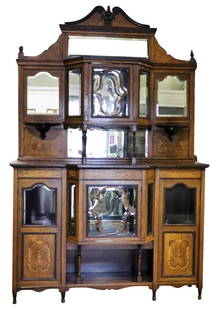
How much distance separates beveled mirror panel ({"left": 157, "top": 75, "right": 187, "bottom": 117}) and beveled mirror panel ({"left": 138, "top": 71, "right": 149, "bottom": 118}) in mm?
167

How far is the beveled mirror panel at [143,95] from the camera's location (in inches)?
188

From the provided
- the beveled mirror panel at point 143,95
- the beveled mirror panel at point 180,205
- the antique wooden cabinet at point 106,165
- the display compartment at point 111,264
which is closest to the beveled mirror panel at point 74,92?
the antique wooden cabinet at point 106,165

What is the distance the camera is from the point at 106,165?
452 centimetres

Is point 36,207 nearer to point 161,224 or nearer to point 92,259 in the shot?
point 92,259

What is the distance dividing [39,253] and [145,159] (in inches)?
53.6

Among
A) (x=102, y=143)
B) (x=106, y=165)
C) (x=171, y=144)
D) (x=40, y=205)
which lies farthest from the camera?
(x=171, y=144)

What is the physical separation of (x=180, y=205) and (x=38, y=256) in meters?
1.41

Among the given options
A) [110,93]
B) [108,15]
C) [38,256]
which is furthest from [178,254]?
[108,15]

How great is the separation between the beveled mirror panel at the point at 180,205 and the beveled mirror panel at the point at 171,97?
77 centimetres

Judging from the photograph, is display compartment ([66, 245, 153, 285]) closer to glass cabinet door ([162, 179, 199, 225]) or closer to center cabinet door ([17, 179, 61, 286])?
center cabinet door ([17, 179, 61, 286])

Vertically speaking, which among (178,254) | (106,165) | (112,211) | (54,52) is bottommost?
(178,254)

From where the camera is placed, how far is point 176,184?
4.69 m

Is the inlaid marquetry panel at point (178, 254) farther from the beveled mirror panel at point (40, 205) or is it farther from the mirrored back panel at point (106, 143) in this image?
the beveled mirror panel at point (40, 205)

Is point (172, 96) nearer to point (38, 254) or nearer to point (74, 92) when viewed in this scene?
point (74, 92)
